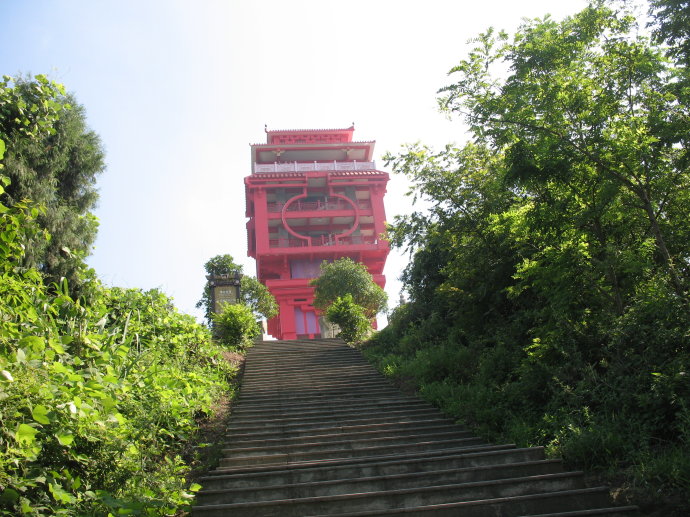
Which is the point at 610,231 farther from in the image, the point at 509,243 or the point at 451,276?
the point at 451,276

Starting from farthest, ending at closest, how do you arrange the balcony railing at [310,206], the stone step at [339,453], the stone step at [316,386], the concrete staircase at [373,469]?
the balcony railing at [310,206] < the stone step at [316,386] < the stone step at [339,453] < the concrete staircase at [373,469]

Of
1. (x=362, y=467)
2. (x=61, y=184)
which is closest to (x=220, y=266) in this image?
(x=61, y=184)

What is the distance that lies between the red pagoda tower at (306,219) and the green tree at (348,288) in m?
10.1

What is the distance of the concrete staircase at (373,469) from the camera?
5023mm

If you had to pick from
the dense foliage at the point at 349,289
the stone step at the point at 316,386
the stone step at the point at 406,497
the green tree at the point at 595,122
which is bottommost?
the stone step at the point at 406,497

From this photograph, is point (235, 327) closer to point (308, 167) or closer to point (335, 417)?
point (335, 417)

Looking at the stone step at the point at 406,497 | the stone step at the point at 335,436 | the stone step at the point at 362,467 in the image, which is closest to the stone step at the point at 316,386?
the stone step at the point at 335,436

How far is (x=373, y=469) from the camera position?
19.4 ft

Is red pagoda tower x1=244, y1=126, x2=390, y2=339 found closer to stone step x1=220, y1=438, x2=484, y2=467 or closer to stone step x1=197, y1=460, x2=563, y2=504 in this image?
stone step x1=220, y1=438, x2=484, y2=467

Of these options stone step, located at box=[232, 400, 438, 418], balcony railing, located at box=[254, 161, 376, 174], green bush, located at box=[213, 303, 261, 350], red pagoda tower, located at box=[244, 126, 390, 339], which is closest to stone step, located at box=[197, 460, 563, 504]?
stone step, located at box=[232, 400, 438, 418]

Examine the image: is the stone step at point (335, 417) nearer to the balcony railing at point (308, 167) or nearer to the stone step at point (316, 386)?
the stone step at point (316, 386)

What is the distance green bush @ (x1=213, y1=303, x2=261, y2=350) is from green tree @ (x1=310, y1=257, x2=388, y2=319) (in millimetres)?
A: 5943

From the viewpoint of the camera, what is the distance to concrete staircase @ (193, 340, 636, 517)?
5.02 meters

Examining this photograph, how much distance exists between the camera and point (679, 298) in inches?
254
